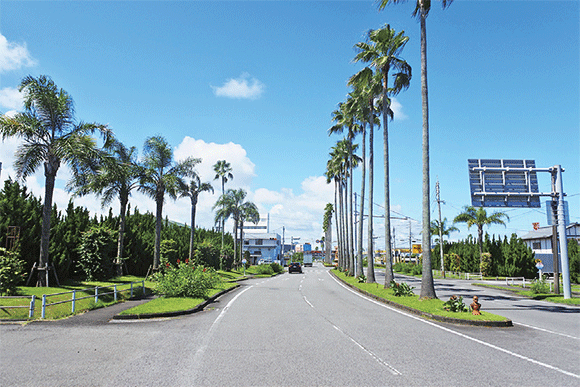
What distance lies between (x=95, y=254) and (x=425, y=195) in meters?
18.0

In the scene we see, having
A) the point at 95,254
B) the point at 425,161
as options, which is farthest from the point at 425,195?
the point at 95,254

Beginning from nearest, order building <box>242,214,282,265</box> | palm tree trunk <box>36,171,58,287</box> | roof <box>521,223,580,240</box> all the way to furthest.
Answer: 1. palm tree trunk <box>36,171,58,287</box>
2. roof <box>521,223,580,240</box>
3. building <box>242,214,282,265</box>

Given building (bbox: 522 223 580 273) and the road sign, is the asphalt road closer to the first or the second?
the road sign

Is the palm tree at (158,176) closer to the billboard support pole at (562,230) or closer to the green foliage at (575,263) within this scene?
the billboard support pole at (562,230)

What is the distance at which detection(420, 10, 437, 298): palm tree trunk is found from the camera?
57.4ft

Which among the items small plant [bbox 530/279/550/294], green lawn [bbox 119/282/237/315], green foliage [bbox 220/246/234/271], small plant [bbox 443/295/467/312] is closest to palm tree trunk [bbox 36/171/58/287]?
green lawn [bbox 119/282/237/315]

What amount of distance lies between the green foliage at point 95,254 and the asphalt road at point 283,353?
11.1m

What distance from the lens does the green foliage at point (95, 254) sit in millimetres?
23328

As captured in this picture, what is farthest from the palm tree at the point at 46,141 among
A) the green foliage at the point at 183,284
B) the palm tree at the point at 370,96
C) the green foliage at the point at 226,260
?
the green foliage at the point at 226,260

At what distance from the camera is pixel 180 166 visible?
32000 millimetres

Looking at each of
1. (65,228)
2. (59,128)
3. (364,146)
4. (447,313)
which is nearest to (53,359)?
(447,313)

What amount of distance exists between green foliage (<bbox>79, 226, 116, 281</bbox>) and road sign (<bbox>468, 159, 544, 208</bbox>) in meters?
20.3

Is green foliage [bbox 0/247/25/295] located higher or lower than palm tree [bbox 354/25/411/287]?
lower

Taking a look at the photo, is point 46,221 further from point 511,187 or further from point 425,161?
point 511,187
